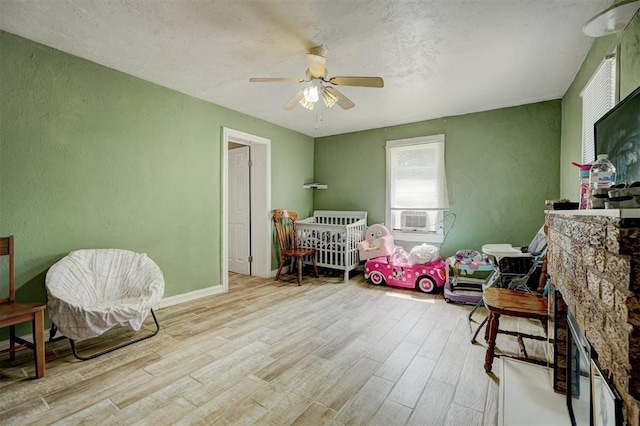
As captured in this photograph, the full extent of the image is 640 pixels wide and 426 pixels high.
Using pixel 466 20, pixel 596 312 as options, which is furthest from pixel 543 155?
pixel 596 312

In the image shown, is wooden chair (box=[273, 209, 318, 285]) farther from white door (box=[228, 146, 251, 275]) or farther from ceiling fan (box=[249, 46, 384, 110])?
ceiling fan (box=[249, 46, 384, 110])

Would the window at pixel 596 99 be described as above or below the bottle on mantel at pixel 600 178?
above

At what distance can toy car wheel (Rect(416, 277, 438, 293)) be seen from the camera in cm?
367

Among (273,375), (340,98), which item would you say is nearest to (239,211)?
(340,98)

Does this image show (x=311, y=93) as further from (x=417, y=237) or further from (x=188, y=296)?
(x=417, y=237)

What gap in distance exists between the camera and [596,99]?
2.22 metres

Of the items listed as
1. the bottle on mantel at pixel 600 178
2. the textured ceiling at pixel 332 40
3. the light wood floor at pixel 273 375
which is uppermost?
the textured ceiling at pixel 332 40

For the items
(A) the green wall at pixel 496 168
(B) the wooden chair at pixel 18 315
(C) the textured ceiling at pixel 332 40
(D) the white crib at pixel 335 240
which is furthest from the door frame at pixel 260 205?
(B) the wooden chair at pixel 18 315

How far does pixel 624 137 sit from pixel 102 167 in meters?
3.87

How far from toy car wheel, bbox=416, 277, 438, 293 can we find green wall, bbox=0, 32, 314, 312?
9.11 feet

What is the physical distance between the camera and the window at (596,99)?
1906 millimetres

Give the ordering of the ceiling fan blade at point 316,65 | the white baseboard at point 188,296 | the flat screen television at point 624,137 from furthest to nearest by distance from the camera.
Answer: the white baseboard at point 188,296 → the ceiling fan blade at point 316,65 → the flat screen television at point 624,137

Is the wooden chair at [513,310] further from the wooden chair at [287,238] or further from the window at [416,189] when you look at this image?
the wooden chair at [287,238]

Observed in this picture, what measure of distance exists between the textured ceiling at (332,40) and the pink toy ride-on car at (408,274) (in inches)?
87.5
